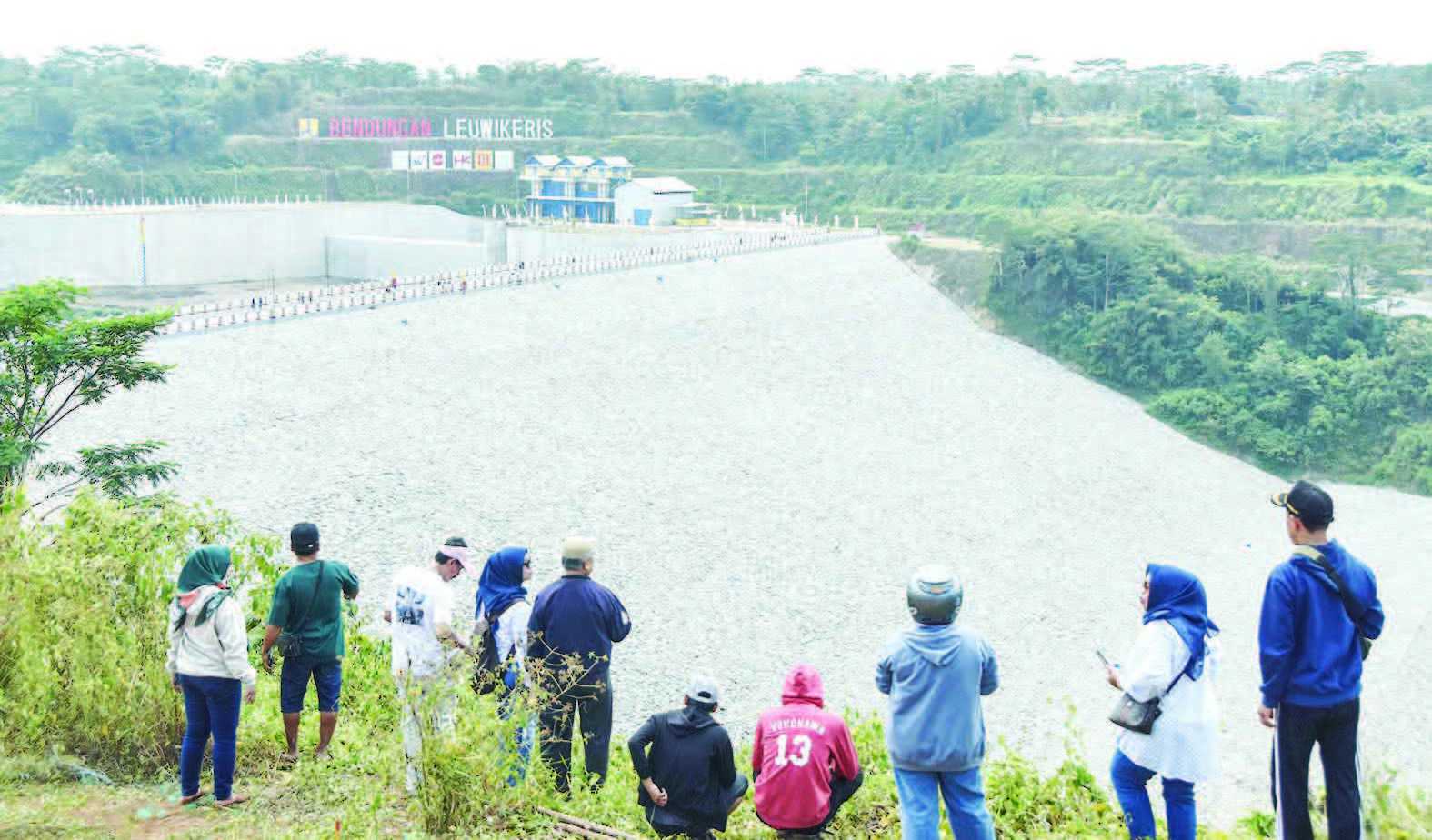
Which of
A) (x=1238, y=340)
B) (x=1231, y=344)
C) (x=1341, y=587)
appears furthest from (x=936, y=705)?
(x=1238, y=340)

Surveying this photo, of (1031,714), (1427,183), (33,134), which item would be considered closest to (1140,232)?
(1427,183)

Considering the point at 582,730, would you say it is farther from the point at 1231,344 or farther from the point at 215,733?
the point at 1231,344

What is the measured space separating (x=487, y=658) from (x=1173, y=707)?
124 inches

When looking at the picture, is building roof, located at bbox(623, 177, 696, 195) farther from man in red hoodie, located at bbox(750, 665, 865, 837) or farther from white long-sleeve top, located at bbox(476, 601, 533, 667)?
man in red hoodie, located at bbox(750, 665, 865, 837)

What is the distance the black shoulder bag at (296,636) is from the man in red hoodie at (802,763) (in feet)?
7.51

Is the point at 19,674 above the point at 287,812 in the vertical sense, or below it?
above

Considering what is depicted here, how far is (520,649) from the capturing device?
6.35 metres

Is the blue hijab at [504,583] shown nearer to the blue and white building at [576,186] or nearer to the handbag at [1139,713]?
the handbag at [1139,713]

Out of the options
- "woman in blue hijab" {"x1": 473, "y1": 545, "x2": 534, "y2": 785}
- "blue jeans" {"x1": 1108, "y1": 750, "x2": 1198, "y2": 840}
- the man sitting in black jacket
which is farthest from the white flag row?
"blue jeans" {"x1": 1108, "y1": 750, "x2": 1198, "y2": 840}

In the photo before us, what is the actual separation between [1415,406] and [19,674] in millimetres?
33187

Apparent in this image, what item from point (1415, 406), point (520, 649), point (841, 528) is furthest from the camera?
point (1415, 406)

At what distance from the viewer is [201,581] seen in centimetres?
589

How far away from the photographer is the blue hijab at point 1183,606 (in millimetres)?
5098

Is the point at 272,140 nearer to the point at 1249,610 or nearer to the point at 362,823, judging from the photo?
the point at 1249,610
